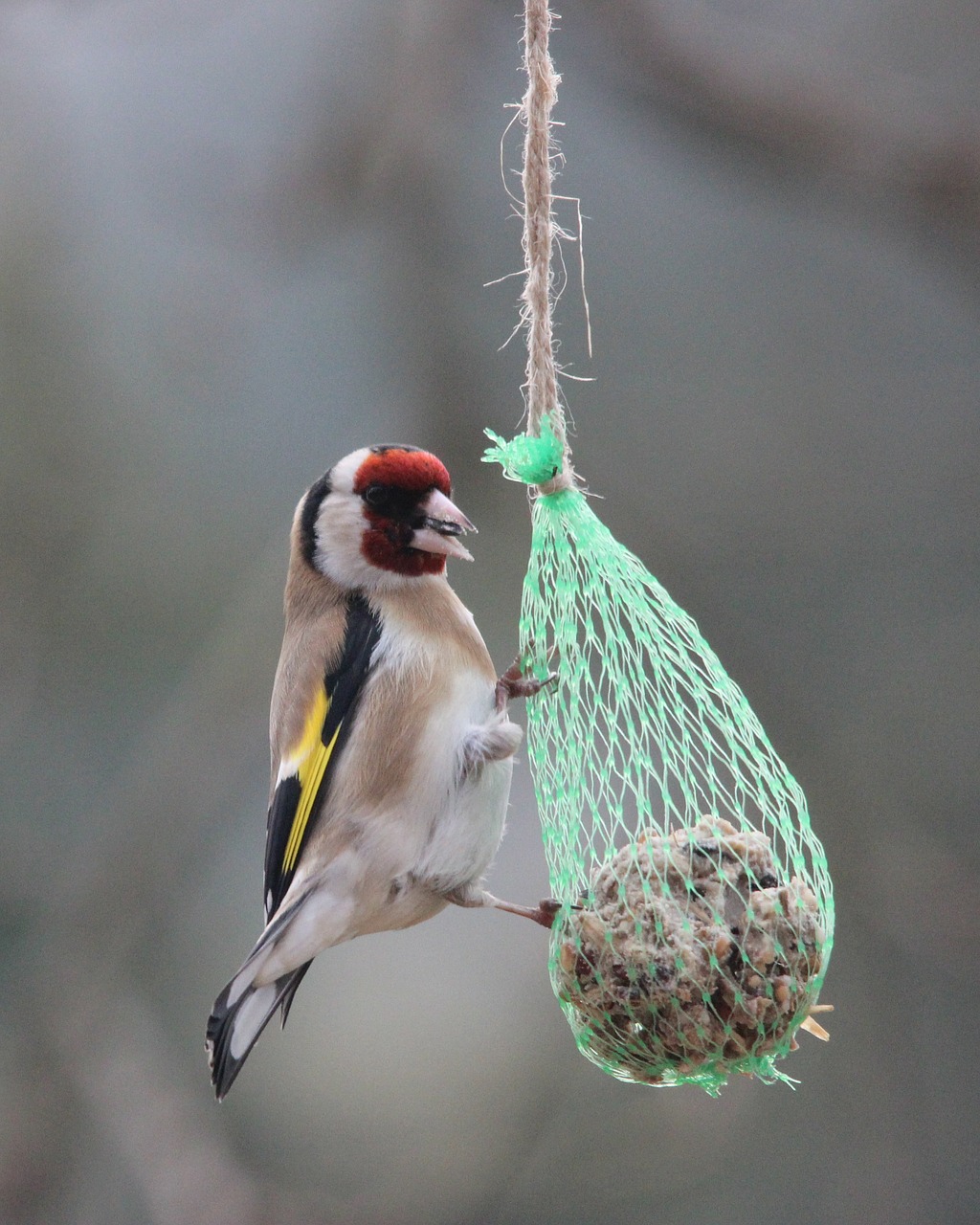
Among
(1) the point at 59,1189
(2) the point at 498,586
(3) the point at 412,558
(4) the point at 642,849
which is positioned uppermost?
(3) the point at 412,558

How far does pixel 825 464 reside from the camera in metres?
5.44

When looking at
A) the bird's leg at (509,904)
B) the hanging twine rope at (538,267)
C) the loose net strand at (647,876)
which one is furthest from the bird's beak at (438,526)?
the bird's leg at (509,904)

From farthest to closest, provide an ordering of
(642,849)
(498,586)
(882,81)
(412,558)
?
(498,586) < (882,81) < (412,558) < (642,849)

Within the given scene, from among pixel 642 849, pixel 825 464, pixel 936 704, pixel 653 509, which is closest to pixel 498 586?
pixel 653 509

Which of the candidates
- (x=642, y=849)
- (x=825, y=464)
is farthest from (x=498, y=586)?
(x=642, y=849)

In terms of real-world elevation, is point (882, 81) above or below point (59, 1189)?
above

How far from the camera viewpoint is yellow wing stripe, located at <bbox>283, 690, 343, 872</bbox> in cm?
267

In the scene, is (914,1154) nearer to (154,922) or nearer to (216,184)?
(154,922)

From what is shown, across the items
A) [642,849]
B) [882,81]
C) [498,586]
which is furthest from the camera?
[498,586]

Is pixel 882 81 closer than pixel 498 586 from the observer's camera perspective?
Yes

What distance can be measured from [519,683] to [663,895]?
19.3 inches

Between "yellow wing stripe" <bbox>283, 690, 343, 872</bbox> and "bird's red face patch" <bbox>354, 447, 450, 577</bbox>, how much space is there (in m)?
0.31

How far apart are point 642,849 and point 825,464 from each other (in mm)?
3350

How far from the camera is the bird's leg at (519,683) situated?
256 cm
